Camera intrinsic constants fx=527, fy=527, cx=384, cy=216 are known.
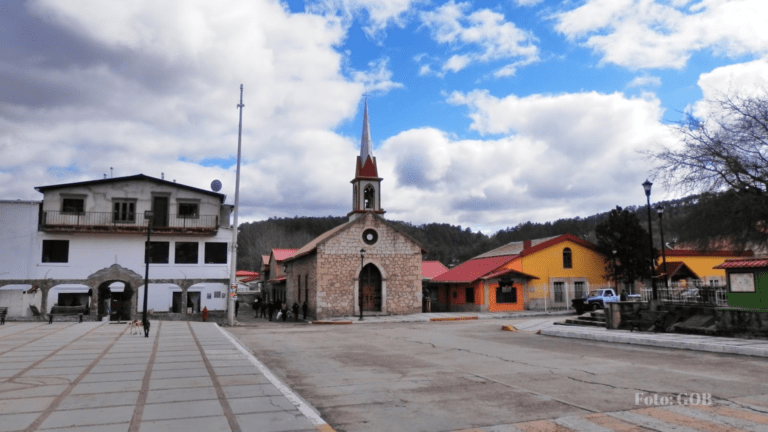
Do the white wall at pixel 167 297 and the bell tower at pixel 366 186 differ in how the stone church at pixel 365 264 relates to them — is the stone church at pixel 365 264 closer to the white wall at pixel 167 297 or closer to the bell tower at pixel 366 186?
the bell tower at pixel 366 186

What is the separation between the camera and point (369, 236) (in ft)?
119

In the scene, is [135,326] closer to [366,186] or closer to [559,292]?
[366,186]

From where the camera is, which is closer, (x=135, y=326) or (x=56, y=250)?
(x=135, y=326)

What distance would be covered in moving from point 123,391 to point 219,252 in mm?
26920

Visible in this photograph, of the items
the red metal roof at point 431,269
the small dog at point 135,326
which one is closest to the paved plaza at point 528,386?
the small dog at point 135,326

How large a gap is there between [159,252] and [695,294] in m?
29.7

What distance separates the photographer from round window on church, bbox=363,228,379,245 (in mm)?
36094

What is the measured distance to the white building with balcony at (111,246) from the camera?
31.7 m

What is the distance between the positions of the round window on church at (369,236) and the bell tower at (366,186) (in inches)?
67.4

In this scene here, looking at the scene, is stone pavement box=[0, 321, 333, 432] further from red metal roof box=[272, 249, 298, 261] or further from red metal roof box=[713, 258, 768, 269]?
red metal roof box=[272, 249, 298, 261]

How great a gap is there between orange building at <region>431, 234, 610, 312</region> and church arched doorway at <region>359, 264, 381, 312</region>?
683cm

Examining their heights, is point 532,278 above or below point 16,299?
above

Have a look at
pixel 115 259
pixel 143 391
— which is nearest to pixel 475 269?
pixel 115 259

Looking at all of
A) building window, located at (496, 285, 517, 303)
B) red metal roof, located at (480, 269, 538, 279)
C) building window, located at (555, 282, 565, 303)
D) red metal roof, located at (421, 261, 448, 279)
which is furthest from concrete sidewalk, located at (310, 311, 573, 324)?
red metal roof, located at (421, 261, 448, 279)
